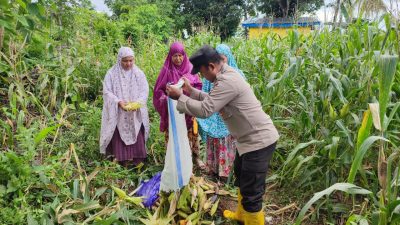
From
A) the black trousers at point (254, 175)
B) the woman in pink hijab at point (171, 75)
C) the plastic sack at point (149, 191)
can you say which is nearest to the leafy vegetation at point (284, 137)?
the plastic sack at point (149, 191)

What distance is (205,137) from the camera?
337cm

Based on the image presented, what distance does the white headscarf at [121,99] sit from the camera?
321cm

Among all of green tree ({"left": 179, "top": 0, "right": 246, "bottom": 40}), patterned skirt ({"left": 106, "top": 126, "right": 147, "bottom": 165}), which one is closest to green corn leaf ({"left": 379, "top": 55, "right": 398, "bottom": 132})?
patterned skirt ({"left": 106, "top": 126, "right": 147, "bottom": 165})

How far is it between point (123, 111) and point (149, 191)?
0.88 m

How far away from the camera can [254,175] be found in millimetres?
2301

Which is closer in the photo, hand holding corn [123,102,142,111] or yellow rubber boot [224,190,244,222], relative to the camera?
yellow rubber boot [224,190,244,222]

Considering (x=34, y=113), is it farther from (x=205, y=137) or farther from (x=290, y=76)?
(x=290, y=76)

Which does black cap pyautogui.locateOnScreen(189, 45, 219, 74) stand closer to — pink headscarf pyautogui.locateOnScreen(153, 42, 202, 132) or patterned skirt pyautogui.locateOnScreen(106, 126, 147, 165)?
pink headscarf pyautogui.locateOnScreen(153, 42, 202, 132)

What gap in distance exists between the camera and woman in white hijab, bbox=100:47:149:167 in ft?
10.5

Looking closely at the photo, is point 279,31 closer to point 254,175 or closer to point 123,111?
point 123,111

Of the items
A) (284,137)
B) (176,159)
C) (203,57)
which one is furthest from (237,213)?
(203,57)

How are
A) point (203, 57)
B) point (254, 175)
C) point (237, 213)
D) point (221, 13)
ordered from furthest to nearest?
point (221, 13) → point (237, 213) → point (254, 175) → point (203, 57)

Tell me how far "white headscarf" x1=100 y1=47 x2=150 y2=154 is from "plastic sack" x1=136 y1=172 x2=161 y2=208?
0.56 meters

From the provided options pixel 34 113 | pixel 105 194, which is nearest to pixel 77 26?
pixel 34 113
